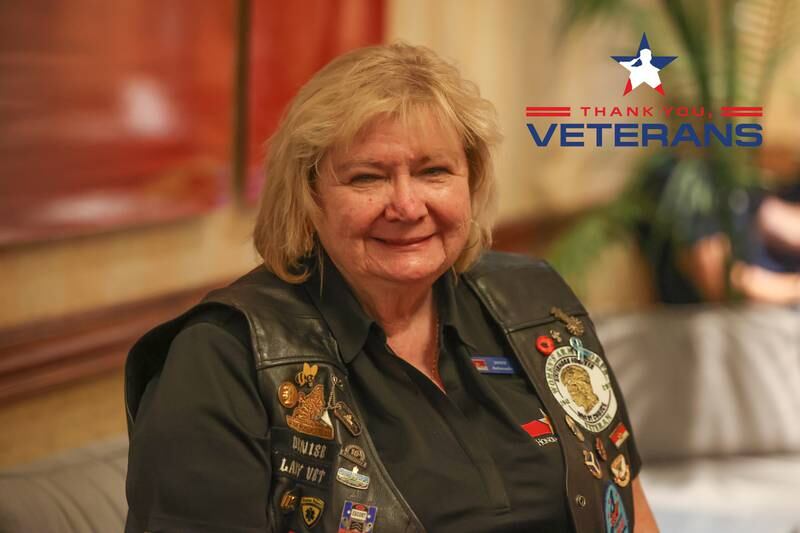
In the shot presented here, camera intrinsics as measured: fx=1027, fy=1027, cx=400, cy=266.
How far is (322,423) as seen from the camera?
1.62 meters

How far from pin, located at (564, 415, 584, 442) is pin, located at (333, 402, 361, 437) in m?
0.41

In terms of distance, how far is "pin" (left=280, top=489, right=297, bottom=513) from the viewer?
1588 mm

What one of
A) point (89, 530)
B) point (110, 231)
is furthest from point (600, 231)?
point (89, 530)

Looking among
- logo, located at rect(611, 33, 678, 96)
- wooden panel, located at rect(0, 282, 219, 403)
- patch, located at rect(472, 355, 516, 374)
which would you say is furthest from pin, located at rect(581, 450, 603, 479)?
logo, located at rect(611, 33, 678, 96)

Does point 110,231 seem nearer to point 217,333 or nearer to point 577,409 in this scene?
point 217,333

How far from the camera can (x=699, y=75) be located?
11.9 feet

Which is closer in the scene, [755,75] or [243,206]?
[243,206]

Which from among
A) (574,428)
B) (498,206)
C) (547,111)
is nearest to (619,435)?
(574,428)

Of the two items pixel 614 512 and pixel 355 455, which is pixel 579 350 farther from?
pixel 355 455

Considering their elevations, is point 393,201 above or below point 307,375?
above

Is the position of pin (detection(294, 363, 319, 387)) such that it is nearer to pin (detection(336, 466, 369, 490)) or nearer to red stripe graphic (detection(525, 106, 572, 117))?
pin (detection(336, 466, 369, 490))

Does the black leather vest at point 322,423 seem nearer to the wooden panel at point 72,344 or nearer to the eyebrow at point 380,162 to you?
the eyebrow at point 380,162

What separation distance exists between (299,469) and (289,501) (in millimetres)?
51

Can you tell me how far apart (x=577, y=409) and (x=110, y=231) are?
124cm
